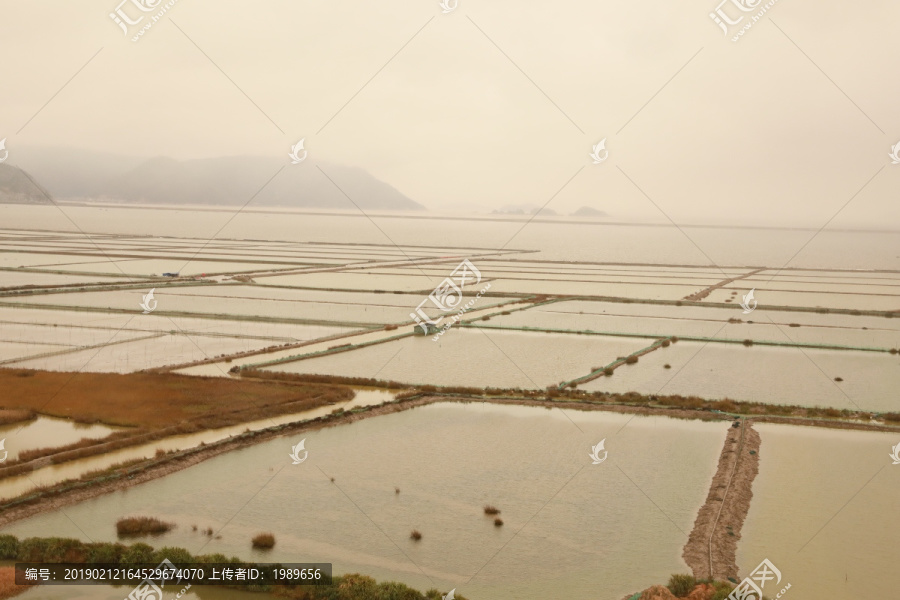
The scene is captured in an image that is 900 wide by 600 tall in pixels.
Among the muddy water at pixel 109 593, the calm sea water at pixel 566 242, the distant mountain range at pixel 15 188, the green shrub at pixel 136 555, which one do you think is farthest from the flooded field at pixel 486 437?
the distant mountain range at pixel 15 188

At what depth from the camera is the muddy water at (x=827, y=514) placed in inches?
293

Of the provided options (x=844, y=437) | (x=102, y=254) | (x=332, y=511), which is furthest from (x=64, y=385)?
(x=102, y=254)

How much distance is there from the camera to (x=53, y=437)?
11.2 m

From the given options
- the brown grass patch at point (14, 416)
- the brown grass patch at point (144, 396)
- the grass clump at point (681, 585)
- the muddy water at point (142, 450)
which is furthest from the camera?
the brown grass patch at point (144, 396)

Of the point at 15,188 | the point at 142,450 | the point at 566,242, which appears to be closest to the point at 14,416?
the point at 142,450

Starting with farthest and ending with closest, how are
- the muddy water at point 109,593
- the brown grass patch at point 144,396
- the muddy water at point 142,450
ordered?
the brown grass patch at point 144,396
the muddy water at point 142,450
the muddy water at point 109,593

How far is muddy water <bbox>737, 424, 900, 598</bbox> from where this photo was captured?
293 inches

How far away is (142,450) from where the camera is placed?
10.7m

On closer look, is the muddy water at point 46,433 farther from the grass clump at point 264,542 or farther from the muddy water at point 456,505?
the grass clump at point 264,542

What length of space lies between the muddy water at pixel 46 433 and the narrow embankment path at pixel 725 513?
8.74 meters

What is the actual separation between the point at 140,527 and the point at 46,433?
14.5 feet

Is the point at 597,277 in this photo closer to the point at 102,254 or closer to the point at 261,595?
the point at 102,254

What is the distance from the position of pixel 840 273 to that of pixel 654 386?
37.0 meters

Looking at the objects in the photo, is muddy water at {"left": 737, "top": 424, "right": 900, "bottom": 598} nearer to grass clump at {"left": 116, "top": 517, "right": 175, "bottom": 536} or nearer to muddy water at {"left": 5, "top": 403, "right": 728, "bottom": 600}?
muddy water at {"left": 5, "top": 403, "right": 728, "bottom": 600}
